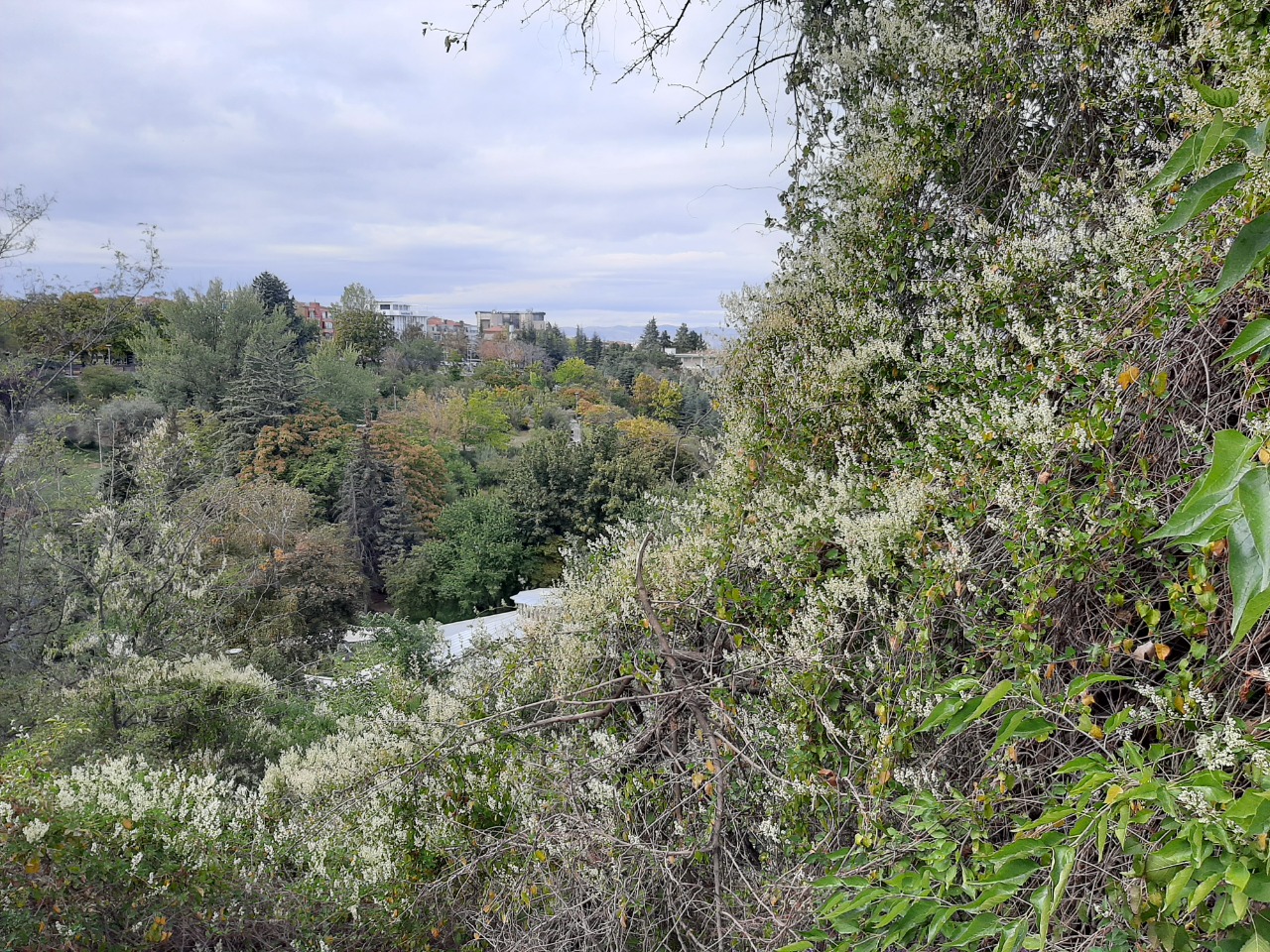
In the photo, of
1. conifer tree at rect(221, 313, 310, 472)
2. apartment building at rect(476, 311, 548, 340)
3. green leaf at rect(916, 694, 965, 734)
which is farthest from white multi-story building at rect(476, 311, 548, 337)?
green leaf at rect(916, 694, 965, 734)

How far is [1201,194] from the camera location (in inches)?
27.8

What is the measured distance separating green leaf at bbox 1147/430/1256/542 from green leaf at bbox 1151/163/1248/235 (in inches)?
9.7

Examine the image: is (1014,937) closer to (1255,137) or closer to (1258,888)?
(1258,888)

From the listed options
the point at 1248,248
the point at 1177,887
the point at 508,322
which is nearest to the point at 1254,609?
the point at 1248,248

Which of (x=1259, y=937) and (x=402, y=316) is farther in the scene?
(x=402, y=316)

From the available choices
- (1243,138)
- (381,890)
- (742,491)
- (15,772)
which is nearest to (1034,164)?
(742,491)

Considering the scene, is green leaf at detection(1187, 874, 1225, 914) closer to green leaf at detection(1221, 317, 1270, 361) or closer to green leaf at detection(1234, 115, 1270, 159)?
green leaf at detection(1221, 317, 1270, 361)

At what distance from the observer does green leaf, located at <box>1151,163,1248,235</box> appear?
666 millimetres

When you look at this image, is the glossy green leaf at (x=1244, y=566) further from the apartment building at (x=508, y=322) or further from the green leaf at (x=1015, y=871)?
the apartment building at (x=508, y=322)

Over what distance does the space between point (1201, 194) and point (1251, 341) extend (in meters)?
0.19

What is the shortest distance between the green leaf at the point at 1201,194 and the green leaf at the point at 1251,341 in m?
0.12

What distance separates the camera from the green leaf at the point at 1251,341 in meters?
0.60

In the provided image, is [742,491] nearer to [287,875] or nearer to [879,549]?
[879,549]

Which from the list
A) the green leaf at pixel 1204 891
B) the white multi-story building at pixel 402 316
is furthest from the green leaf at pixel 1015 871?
the white multi-story building at pixel 402 316
